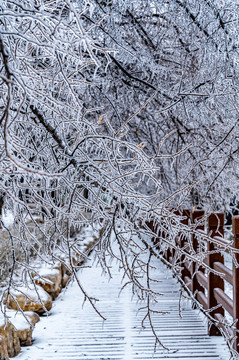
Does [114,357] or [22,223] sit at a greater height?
[22,223]

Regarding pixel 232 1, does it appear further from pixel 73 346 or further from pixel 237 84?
pixel 73 346

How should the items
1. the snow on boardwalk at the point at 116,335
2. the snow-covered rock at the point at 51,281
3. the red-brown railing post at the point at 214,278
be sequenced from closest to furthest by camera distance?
the snow on boardwalk at the point at 116,335 → the red-brown railing post at the point at 214,278 → the snow-covered rock at the point at 51,281

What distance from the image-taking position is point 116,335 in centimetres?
470

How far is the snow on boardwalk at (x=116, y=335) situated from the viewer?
161 inches

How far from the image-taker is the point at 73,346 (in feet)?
14.4

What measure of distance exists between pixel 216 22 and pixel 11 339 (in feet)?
10.9

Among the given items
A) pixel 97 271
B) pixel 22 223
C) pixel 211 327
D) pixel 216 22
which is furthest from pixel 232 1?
pixel 97 271

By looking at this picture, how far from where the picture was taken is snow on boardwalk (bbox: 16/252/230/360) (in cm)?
409

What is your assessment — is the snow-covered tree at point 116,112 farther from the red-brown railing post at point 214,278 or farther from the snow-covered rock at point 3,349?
the snow-covered rock at point 3,349

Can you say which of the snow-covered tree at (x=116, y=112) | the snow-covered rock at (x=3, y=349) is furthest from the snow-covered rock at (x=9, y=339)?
the snow-covered tree at (x=116, y=112)

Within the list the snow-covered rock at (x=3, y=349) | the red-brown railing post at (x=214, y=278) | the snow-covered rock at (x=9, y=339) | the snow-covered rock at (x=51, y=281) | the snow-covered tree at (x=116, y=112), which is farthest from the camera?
the snow-covered rock at (x=51, y=281)

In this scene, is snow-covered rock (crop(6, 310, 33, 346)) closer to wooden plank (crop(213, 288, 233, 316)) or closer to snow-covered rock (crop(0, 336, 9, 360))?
snow-covered rock (crop(0, 336, 9, 360))

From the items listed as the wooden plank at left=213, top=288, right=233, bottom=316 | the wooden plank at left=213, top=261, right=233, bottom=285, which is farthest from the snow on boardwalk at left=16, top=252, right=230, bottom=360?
A: the wooden plank at left=213, top=261, right=233, bottom=285

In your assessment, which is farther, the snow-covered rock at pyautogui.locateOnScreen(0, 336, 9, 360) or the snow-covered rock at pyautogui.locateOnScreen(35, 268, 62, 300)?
the snow-covered rock at pyautogui.locateOnScreen(35, 268, 62, 300)
